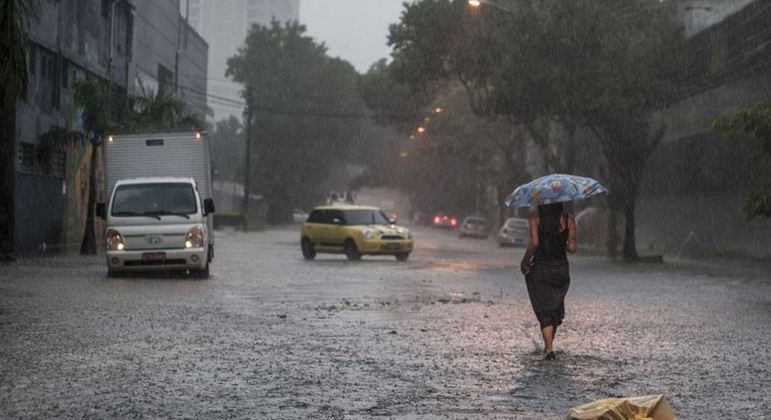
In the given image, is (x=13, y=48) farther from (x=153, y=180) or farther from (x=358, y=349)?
(x=153, y=180)

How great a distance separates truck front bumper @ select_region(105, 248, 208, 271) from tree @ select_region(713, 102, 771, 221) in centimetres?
1034

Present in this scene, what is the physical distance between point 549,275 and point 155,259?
1284cm

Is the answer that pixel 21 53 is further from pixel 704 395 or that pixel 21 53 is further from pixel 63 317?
pixel 704 395

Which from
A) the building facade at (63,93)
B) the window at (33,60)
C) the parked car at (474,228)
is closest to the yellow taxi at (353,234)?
the building facade at (63,93)

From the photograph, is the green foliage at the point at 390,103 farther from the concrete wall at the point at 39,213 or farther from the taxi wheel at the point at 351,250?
the taxi wheel at the point at 351,250

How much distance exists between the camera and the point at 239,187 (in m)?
158

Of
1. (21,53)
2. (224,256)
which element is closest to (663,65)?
(224,256)

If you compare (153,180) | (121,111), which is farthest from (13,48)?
(121,111)

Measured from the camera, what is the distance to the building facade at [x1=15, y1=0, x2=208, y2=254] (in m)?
35.6

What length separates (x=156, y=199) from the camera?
24891 mm

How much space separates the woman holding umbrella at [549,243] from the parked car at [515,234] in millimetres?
41338

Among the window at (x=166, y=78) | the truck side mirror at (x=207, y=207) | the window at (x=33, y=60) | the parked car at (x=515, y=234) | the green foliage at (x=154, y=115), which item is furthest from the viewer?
the window at (x=166, y=78)

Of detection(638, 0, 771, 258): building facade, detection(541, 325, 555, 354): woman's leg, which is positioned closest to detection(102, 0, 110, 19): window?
detection(638, 0, 771, 258): building facade

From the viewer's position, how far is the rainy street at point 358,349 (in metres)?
9.25
